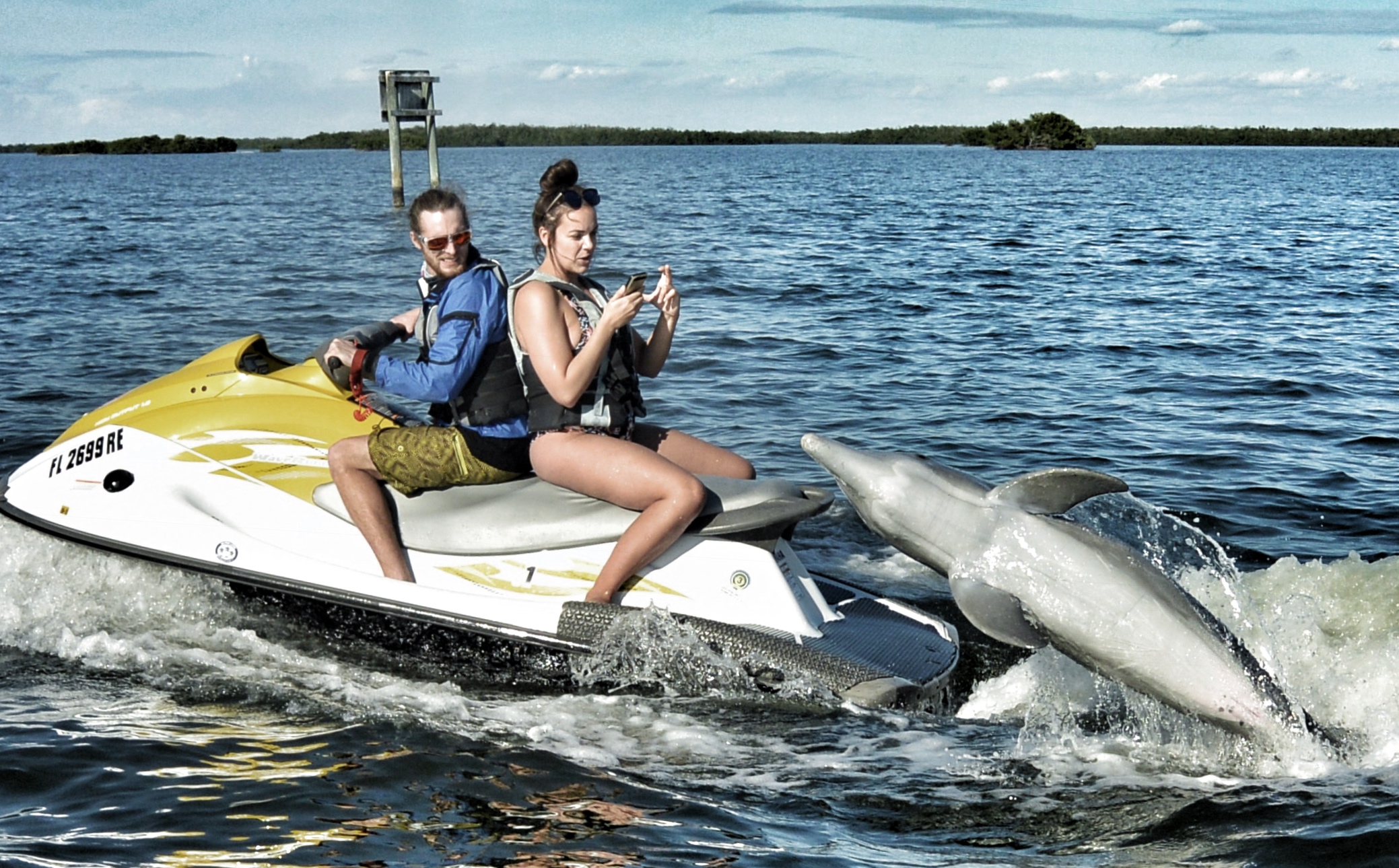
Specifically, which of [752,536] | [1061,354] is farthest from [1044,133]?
[752,536]

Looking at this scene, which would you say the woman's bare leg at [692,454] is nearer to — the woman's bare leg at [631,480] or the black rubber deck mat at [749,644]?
the woman's bare leg at [631,480]

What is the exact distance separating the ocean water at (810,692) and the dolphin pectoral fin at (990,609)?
70cm

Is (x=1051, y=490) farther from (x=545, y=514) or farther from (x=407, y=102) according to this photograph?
(x=407, y=102)

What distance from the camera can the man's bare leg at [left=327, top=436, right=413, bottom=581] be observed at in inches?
242

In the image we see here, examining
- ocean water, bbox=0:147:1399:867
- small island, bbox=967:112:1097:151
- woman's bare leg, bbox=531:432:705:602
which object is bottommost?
ocean water, bbox=0:147:1399:867

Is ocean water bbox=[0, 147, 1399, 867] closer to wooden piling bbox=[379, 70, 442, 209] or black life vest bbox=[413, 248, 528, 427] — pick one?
black life vest bbox=[413, 248, 528, 427]

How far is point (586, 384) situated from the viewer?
18.4 feet

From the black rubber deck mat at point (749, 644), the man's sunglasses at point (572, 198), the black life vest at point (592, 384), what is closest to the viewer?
the man's sunglasses at point (572, 198)

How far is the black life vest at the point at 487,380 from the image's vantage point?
586 centimetres

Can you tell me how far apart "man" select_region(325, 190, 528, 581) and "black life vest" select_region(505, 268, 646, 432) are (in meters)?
0.12

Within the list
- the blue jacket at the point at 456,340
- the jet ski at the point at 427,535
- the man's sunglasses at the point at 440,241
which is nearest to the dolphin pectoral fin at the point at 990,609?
the jet ski at the point at 427,535

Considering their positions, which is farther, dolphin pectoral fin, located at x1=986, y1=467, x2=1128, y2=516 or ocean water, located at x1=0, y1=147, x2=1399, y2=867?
dolphin pectoral fin, located at x1=986, y1=467, x2=1128, y2=516

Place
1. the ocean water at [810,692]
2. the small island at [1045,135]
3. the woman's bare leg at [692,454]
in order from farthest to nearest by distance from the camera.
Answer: the small island at [1045,135]
the woman's bare leg at [692,454]
the ocean water at [810,692]

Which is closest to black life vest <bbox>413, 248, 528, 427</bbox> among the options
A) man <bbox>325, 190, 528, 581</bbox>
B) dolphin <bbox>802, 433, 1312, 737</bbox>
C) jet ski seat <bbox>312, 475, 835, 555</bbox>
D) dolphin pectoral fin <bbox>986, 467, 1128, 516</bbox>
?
man <bbox>325, 190, 528, 581</bbox>
